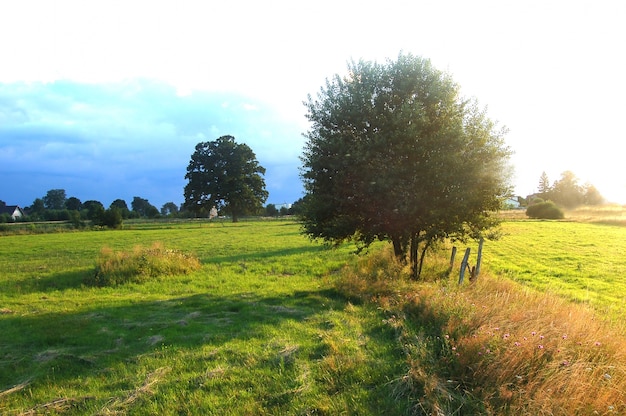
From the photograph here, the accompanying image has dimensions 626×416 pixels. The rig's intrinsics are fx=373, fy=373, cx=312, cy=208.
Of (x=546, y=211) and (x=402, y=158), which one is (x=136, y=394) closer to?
(x=402, y=158)

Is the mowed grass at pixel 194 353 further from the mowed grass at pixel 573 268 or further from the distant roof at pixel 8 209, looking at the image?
the distant roof at pixel 8 209

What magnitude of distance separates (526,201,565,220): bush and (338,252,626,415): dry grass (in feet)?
256

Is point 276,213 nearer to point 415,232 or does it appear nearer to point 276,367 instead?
point 415,232

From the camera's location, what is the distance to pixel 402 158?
12523 mm

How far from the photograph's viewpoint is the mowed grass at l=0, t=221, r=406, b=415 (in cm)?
487

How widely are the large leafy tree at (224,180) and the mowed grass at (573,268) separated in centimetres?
5917

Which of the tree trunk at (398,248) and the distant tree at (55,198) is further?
the distant tree at (55,198)

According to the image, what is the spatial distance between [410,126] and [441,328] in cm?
676

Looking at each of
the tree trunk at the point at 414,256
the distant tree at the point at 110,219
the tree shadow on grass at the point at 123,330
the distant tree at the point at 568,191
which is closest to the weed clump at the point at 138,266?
the tree shadow on grass at the point at 123,330

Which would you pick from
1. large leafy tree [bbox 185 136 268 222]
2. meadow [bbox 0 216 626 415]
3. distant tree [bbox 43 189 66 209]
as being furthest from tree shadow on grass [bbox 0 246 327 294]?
distant tree [bbox 43 189 66 209]

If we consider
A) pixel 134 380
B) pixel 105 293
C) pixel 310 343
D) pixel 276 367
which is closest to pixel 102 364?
pixel 134 380

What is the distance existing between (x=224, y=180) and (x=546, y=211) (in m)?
66.2

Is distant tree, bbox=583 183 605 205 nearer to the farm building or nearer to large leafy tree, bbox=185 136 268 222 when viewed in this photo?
large leafy tree, bbox=185 136 268 222

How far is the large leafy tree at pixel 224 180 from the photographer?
263ft
